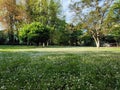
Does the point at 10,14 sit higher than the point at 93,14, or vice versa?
the point at 10,14

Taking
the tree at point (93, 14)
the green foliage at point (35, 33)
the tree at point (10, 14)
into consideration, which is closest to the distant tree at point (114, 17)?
the tree at point (93, 14)

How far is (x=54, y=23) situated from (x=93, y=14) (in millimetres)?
21506

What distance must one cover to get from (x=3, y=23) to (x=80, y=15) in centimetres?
2370

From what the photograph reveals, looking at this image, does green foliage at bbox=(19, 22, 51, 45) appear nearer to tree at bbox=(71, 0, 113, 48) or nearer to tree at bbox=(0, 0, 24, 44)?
tree at bbox=(71, 0, 113, 48)

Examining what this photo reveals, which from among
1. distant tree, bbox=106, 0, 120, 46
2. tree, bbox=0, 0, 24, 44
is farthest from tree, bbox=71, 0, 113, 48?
tree, bbox=0, 0, 24, 44

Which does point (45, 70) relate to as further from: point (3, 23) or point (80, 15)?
point (3, 23)

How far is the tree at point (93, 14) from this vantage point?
52.1 metres

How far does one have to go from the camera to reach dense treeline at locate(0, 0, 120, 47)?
52250 millimetres

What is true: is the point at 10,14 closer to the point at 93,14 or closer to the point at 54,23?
the point at 54,23

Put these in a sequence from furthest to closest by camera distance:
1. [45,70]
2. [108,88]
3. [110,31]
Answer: [110,31] → [45,70] → [108,88]

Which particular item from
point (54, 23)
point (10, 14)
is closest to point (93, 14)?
point (54, 23)

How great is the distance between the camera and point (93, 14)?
52156 millimetres

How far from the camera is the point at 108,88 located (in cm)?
690

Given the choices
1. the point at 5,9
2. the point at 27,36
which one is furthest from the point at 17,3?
the point at 27,36
